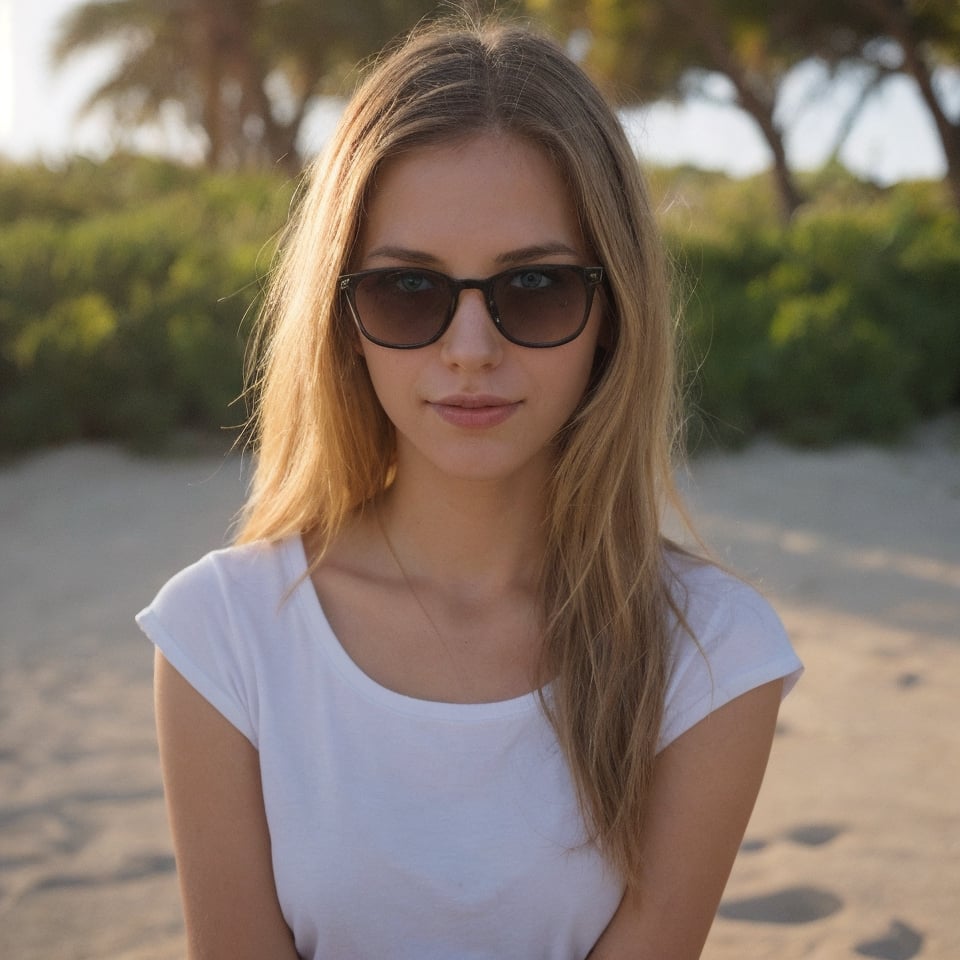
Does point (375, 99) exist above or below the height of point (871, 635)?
above

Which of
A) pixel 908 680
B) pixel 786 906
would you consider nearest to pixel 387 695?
pixel 786 906

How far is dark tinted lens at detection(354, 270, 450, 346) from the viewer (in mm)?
1716

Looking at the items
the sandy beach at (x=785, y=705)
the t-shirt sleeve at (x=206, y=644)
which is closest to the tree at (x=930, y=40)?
the sandy beach at (x=785, y=705)

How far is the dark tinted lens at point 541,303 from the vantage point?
1711mm

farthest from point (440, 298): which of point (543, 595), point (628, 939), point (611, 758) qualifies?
point (628, 939)

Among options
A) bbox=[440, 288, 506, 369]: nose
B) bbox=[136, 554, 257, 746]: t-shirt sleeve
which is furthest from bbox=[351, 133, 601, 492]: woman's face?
bbox=[136, 554, 257, 746]: t-shirt sleeve

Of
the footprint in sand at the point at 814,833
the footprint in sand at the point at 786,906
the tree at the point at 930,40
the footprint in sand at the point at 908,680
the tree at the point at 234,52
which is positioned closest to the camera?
the footprint in sand at the point at 786,906

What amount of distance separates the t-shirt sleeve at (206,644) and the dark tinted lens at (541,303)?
1.97ft

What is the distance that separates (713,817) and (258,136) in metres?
22.5

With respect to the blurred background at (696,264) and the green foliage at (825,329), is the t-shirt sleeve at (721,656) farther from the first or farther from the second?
the green foliage at (825,329)

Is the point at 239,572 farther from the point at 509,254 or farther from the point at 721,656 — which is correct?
the point at 721,656

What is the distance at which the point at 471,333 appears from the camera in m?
1.71

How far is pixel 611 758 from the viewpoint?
1.73 m

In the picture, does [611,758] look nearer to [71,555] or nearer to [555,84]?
[555,84]
